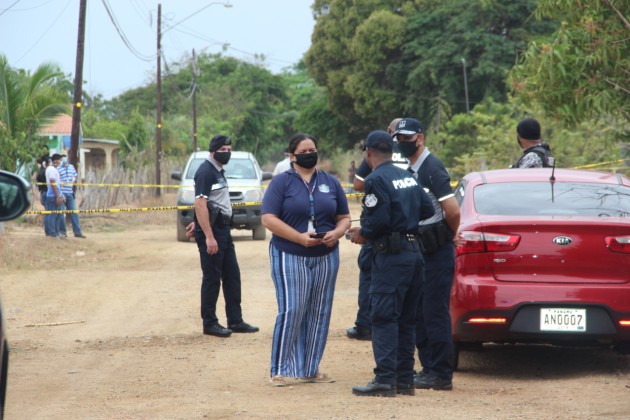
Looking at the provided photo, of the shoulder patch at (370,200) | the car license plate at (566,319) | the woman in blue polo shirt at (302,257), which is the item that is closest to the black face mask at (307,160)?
the woman in blue polo shirt at (302,257)

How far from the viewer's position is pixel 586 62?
10938 mm

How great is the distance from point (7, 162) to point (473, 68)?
27.1 meters

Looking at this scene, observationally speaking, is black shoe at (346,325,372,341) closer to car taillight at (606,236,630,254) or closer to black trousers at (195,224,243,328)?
black trousers at (195,224,243,328)

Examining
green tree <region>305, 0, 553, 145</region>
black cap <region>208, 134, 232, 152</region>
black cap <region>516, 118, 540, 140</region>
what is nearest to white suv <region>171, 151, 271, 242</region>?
black cap <region>208, 134, 232, 152</region>

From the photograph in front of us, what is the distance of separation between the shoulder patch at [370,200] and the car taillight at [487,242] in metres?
1.01

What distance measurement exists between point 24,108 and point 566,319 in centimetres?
1693

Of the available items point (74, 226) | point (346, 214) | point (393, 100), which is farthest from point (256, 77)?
point (346, 214)

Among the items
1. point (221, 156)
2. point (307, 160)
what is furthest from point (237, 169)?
point (307, 160)

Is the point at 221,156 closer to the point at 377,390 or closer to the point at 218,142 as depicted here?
the point at 218,142

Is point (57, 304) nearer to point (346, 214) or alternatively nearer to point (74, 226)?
point (346, 214)

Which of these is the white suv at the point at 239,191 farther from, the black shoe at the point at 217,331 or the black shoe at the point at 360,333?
the black shoe at the point at 360,333

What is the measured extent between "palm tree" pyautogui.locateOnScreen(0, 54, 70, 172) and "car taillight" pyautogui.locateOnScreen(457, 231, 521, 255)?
15635 millimetres

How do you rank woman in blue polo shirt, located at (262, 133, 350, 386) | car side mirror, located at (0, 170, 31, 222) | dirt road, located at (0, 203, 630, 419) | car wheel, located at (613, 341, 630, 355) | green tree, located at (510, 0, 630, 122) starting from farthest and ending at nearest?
green tree, located at (510, 0, 630, 122) < car wheel, located at (613, 341, 630, 355) < woman in blue polo shirt, located at (262, 133, 350, 386) < dirt road, located at (0, 203, 630, 419) < car side mirror, located at (0, 170, 31, 222)

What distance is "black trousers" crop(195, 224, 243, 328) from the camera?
34.0 ft
